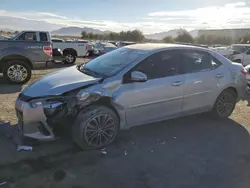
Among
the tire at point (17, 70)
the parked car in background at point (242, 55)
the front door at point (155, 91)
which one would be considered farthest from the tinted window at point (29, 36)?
the parked car in background at point (242, 55)

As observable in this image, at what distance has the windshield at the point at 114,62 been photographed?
448 cm

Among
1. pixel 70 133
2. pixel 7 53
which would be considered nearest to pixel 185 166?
pixel 70 133

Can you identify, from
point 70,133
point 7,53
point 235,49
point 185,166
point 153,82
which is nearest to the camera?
point 185,166

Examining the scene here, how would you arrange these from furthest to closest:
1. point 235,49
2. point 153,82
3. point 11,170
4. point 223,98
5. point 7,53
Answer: point 235,49, point 7,53, point 223,98, point 153,82, point 11,170

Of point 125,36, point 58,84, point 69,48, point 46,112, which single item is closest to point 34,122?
point 46,112

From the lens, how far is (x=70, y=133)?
4219mm

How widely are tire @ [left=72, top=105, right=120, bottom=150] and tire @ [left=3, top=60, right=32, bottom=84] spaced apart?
5658 millimetres

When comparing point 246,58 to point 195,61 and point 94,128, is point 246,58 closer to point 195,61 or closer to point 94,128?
point 195,61

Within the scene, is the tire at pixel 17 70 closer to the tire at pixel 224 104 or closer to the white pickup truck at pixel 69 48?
the tire at pixel 224 104

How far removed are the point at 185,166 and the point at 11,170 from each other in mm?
2339

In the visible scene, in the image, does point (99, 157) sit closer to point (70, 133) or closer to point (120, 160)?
point (120, 160)

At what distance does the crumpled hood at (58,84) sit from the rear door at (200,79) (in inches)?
69.5

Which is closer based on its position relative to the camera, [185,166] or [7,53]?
[185,166]

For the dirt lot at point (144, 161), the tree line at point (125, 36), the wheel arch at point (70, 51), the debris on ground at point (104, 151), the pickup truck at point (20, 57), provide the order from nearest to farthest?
the dirt lot at point (144, 161), the debris on ground at point (104, 151), the pickup truck at point (20, 57), the wheel arch at point (70, 51), the tree line at point (125, 36)
